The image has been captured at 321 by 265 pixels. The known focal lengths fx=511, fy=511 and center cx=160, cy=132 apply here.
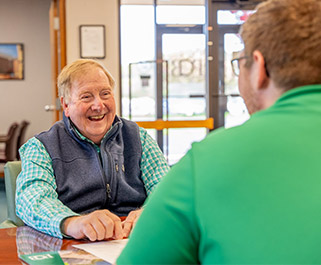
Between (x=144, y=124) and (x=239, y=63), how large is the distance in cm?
477

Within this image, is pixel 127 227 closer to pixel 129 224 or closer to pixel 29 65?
pixel 129 224

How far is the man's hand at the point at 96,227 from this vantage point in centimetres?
150

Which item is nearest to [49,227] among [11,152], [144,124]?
[144,124]

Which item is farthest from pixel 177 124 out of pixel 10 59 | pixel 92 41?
pixel 10 59

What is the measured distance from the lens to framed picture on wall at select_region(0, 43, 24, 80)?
30.7ft

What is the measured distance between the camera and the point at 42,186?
1834 millimetres

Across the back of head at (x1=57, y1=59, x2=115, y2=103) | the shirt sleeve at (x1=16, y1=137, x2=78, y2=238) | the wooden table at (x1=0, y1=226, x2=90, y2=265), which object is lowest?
the wooden table at (x1=0, y1=226, x2=90, y2=265)

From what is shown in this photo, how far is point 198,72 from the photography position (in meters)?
6.04

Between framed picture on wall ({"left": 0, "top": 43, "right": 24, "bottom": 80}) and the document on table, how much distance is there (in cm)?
837

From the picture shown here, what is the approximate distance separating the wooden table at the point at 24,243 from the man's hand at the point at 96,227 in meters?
0.03

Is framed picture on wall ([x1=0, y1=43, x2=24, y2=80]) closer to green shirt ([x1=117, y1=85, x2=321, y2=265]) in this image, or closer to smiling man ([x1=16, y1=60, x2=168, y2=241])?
smiling man ([x1=16, y1=60, x2=168, y2=241])

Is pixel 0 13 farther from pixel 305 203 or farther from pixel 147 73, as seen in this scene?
pixel 305 203

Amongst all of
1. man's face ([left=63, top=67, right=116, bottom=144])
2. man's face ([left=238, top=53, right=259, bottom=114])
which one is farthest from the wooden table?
man's face ([left=238, top=53, right=259, bottom=114])

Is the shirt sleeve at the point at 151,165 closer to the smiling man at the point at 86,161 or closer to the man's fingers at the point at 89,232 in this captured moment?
the smiling man at the point at 86,161
